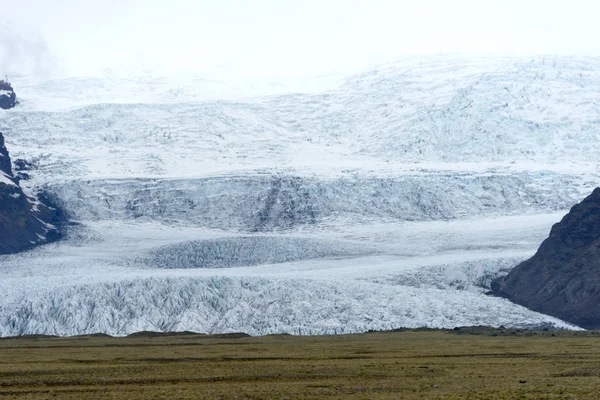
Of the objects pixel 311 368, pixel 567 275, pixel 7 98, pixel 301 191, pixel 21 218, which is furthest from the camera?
pixel 7 98

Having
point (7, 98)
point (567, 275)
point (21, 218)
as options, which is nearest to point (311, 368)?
point (567, 275)

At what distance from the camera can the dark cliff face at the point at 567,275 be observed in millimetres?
63241

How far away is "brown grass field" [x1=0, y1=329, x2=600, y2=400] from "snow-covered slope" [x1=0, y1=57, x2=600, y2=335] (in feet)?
22.2

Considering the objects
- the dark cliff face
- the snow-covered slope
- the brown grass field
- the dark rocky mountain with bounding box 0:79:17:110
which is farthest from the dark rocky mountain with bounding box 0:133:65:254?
the dark cliff face

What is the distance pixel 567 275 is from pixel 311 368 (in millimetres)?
37876

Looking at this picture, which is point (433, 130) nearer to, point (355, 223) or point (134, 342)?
point (355, 223)

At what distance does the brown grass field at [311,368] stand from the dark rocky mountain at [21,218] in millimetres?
32941

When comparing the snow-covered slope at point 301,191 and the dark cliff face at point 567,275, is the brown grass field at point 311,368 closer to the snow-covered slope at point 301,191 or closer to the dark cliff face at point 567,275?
the snow-covered slope at point 301,191

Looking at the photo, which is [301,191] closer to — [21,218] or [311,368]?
[21,218]

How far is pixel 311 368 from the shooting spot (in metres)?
32.5

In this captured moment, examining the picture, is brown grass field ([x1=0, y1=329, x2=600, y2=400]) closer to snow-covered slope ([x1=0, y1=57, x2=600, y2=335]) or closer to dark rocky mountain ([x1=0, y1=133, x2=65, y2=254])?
snow-covered slope ([x1=0, y1=57, x2=600, y2=335])

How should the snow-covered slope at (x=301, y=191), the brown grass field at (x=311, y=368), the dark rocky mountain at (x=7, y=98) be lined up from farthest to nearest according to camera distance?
the dark rocky mountain at (x=7, y=98)
the snow-covered slope at (x=301, y=191)
the brown grass field at (x=311, y=368)

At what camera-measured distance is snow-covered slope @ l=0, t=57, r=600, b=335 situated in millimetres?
59094

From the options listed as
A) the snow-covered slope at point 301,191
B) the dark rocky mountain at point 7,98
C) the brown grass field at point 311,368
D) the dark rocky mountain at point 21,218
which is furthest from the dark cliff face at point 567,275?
the dark rocky mountain at point 7,98
